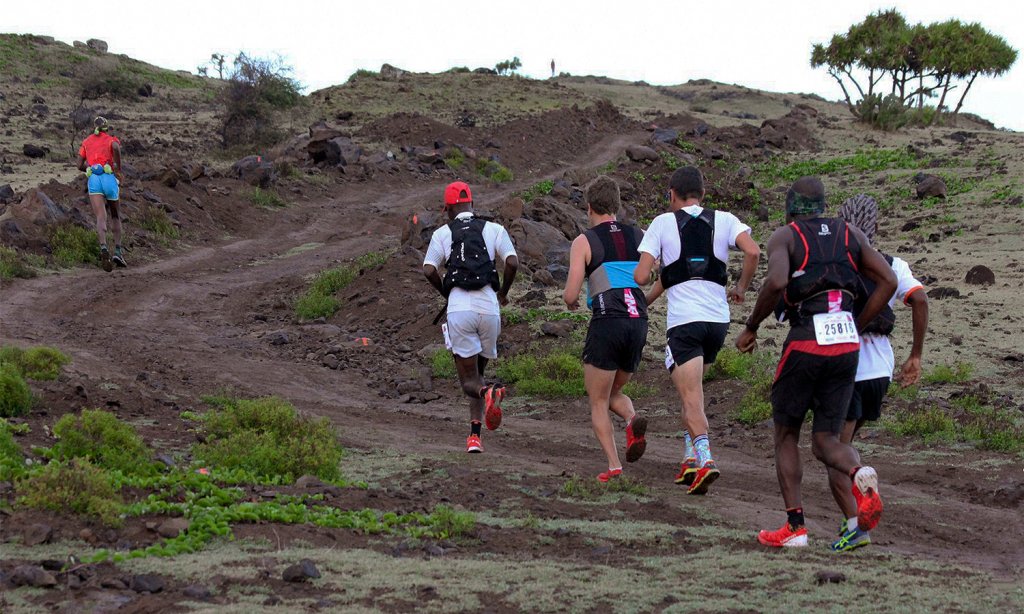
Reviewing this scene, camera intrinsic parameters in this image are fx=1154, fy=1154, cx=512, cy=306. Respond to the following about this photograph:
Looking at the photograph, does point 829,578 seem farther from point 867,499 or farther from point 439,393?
point 439,393

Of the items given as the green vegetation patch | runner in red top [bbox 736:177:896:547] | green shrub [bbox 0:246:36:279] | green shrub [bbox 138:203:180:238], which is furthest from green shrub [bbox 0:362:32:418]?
green shrub [bbox 138:203:180:238]

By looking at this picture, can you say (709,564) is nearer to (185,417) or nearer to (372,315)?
(185,417)

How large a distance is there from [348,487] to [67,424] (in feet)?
5.75

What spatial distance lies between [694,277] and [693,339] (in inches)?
15.0

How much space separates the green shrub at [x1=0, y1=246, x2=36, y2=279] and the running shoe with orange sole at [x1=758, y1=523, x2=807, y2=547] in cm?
1234

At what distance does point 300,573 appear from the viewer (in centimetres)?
472

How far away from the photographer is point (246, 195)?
23.7 m

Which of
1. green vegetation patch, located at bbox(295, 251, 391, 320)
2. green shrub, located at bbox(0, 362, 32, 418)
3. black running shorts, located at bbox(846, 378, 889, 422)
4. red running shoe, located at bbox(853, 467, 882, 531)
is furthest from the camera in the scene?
green vegetation patch, located at bbox(295, 251, 391, 320)

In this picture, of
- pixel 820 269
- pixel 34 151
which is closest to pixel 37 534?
pixel 820 269

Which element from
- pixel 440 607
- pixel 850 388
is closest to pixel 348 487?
pixel 440 607

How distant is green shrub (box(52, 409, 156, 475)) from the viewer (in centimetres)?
660

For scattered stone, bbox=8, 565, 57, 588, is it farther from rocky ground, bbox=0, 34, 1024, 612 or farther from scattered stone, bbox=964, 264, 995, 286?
scattered stone, bbox=964, 264, 995, 286

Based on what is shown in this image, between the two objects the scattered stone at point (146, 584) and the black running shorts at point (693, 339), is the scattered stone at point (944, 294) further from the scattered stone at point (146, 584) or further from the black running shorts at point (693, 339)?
the scattered stone at point (146, 584)

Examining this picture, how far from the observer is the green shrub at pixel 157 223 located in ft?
64.2
